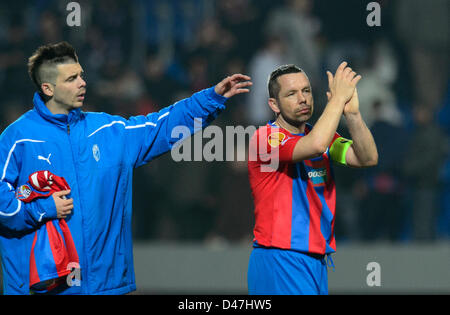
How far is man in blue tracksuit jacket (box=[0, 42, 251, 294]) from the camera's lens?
4551 millimetres

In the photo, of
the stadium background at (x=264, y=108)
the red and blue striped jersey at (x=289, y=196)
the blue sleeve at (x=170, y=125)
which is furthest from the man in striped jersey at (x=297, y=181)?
the stadium background at (x=264, y=108)

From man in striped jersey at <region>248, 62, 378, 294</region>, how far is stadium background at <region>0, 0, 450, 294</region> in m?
4.58

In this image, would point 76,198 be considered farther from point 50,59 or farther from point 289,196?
point 289,196

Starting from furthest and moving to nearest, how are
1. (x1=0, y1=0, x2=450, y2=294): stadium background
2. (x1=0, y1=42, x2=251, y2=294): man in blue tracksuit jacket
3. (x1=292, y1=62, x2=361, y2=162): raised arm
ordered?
(x1=0, y1=0, x2=450, y2=294): stadium background < (x1=0, y1=42, x2=251, y2=294): man in blue tracksuit jacket < (x1=292, y1=62, x2=361, y2=162): raised arm

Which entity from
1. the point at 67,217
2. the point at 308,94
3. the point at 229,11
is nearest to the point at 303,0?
the point at 229,11

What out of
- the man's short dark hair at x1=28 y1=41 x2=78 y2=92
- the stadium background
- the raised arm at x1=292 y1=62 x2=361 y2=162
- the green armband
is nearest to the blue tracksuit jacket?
the man's short dark hair at x1=28 y1=41 x2=78 y2=92

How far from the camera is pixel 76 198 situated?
15.0 ft

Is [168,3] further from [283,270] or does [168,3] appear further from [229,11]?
[283,270]

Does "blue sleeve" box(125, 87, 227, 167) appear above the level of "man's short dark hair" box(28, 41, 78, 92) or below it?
below

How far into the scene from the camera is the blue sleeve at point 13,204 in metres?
4.50

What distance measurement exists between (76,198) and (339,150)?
168 centimetres

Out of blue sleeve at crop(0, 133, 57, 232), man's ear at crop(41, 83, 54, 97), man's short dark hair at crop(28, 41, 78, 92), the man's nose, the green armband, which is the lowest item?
blue sleeve at crop(0, 133, 57, 232)

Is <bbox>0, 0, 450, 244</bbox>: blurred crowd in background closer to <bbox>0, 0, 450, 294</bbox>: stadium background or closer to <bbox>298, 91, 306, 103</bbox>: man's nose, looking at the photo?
<bbox>0, 0, 450, 294</bbox>: stadium background

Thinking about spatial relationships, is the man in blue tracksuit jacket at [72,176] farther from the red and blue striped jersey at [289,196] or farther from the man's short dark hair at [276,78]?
the red and blue striped jersey at [289,196]
